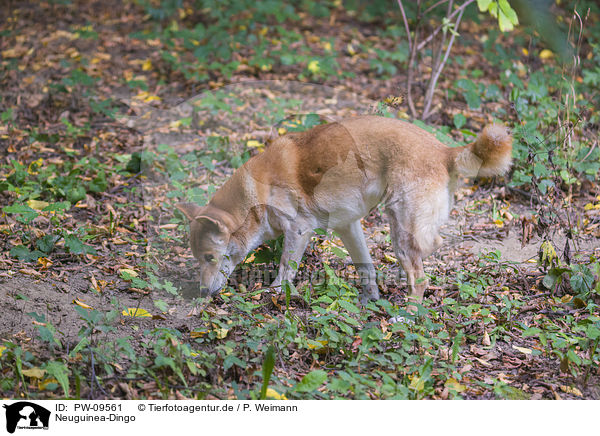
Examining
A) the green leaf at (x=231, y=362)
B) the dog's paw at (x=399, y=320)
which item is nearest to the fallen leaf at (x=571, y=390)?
the dog's paw at (x=399, y=320)

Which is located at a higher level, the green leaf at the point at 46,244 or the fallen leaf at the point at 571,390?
the fallen leaf at the point at 571,390

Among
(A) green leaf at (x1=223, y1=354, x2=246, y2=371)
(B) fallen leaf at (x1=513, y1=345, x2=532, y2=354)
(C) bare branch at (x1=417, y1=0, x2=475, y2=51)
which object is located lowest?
(B) fallen leaf at (x1=513, y1=345, x2=532, y2=354)

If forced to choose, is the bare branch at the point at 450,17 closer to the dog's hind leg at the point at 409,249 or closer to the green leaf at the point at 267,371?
the dog's hind leg at the point at 409,249

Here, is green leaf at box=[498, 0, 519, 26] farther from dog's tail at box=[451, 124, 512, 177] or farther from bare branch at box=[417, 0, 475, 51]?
bare branch at box=[417, 0, 475, 51]

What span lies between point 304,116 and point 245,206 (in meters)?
2.25

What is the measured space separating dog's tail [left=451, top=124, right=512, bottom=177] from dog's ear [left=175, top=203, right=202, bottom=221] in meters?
2.13

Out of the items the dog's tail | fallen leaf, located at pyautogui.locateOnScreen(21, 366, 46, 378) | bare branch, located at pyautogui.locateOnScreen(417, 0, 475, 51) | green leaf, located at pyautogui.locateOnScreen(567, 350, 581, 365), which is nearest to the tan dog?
the dog's tail

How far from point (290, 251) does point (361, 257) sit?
0.69m

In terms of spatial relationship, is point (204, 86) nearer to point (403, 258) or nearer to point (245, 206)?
point (245, 206)

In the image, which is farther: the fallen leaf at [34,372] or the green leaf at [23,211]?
the green leaf at [23,211]

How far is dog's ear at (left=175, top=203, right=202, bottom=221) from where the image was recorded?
5105mm

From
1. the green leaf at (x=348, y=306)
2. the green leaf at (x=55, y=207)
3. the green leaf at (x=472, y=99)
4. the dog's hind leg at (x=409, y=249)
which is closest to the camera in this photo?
the green leaf at (x=348, y=306)

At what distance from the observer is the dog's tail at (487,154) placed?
4.59 metres
